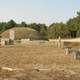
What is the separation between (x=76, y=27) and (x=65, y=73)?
2477 inches

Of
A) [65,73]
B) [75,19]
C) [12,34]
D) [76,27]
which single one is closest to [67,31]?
[76,27]

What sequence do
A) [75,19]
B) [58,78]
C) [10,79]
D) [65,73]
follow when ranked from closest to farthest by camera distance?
[10,79] < [58,78] < [65,73] < [75,19]

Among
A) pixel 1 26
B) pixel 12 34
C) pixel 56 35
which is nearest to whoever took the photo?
pixel 12 34

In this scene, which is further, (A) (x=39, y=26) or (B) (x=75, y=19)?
(A) (x=39, y=26)

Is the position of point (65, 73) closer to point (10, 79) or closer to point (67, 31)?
point (10, 79)

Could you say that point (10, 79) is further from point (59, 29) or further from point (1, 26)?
point (1, 26)

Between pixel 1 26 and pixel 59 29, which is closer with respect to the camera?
pixel 59 29

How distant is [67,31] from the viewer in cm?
7019

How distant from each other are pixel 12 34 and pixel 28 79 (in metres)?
51.9

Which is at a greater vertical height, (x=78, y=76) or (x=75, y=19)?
(x=75, y=19)

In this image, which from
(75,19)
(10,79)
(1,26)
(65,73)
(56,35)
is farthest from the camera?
(1,26)

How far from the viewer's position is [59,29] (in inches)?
2840

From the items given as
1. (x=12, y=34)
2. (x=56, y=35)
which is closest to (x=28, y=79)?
(x=12, y=34)

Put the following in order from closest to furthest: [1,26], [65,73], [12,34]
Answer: [65,73] < [12,34] < [1,26]
